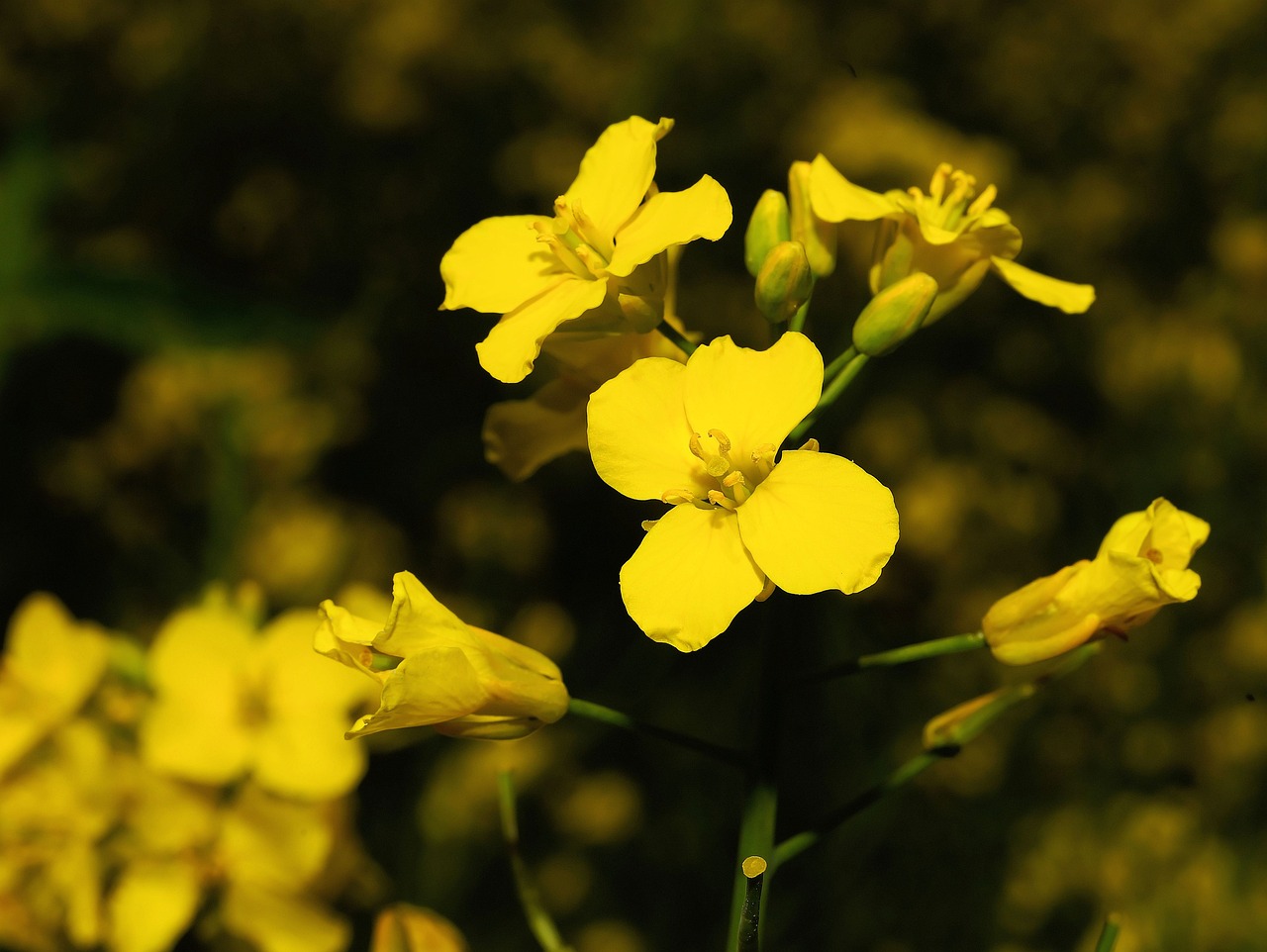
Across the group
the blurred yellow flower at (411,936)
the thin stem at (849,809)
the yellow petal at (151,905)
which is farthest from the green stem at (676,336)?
the yellow petal at (151,905)

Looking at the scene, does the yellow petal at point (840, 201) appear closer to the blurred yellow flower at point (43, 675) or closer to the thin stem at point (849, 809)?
the thin stem at point (849, 809)

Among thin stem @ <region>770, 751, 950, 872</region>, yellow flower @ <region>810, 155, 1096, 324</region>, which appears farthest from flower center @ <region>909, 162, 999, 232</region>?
thin stem @ <region>770, 751, 950, 872</region>

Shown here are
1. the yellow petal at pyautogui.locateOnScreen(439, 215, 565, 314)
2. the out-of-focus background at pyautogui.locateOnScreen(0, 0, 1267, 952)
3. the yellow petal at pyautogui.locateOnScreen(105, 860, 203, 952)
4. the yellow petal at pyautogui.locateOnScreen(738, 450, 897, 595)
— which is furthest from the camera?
the out-of-focus background at pyautogui.locateOnScreen(0, 0, 1267, 952)

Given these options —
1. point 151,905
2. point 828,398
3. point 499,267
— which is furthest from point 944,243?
point 151,905

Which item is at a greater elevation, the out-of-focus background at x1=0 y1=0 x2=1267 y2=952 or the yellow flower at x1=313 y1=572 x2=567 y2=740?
the yellow flower at x1=313 y1=572 x2=567 y2=740

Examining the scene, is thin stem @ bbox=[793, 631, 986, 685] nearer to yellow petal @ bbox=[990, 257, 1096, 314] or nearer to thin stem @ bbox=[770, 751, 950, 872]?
thin stem @ bbox=[770, 751, 950, 872]
